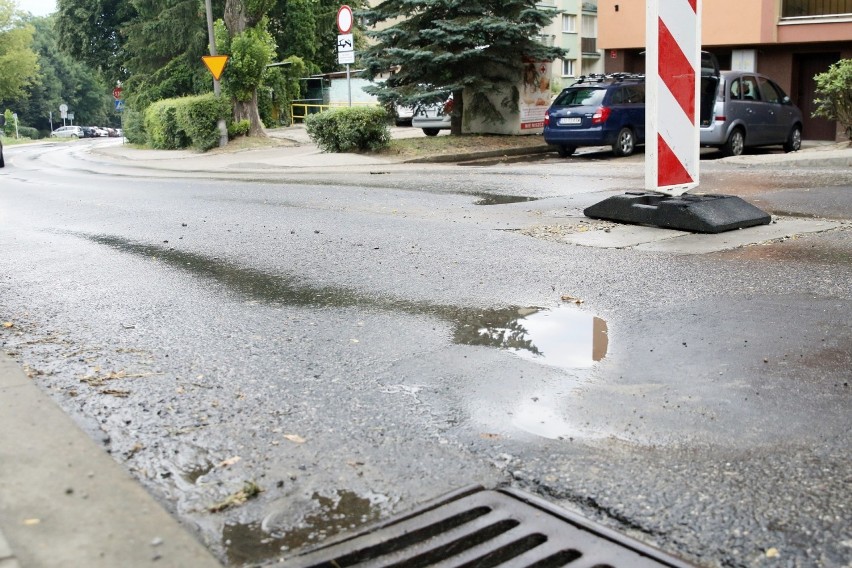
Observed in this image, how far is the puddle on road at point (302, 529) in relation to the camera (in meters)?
2.85

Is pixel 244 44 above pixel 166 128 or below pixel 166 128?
above

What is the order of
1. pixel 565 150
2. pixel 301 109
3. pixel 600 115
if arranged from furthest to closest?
pixel 301 109
pixel 565 150
pixel 600 115

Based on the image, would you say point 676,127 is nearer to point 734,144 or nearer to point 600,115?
point 734,144

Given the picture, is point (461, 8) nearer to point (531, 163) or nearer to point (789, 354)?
point (531, 163)

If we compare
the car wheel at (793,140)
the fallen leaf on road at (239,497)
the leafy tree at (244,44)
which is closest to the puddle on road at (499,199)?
the fallen leaf on road at (239,497)

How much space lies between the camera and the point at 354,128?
23.4m

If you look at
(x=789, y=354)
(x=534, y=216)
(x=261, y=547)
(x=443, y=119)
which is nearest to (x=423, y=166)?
(x=443, y=119)

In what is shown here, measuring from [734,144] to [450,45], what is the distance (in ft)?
25.3

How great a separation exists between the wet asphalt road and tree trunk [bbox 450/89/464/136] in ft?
56.0

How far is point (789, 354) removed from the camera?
4.65 metres

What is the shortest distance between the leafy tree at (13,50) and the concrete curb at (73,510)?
101667 millimetres

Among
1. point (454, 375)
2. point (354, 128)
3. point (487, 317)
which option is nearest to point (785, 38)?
point (354, 128)

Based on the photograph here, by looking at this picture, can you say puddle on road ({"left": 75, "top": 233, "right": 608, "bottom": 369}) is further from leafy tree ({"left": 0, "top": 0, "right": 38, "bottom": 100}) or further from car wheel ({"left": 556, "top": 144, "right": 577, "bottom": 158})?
leafy tree ({"left": 0, "top": 0, "right": 38, "bottom": 100})

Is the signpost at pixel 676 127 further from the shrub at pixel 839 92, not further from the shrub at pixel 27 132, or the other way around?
the shrub at pixel 27 132
